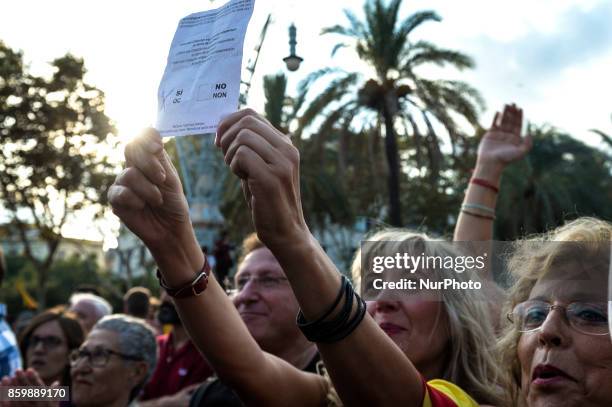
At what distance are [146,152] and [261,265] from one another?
1.39 m

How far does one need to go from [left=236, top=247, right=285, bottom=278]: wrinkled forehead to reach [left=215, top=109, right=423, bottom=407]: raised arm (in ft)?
5.06

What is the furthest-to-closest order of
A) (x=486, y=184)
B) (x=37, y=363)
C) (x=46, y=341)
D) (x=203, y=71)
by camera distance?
1. (x=46, y=341)
2. (x=37, y=363)
3. (x=486, y=184)
4. (x=203, y=71)

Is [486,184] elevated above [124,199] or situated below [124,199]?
above

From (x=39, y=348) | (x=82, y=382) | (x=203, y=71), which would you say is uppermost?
(x=203, y=71)

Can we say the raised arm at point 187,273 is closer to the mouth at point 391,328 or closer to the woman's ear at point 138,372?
the mouth at point 391,328

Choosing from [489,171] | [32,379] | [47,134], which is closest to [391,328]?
[489,171]

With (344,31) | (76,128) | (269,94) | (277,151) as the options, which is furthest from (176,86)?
(76,128)

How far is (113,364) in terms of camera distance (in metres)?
3.67

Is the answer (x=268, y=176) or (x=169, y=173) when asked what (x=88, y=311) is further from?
(x=268, y=176)

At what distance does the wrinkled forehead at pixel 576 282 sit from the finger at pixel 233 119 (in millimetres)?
862

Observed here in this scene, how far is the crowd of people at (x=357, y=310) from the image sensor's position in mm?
1593

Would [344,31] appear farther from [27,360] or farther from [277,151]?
[277,151]

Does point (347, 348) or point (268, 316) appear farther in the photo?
point (268, 316)

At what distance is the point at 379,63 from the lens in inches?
614
